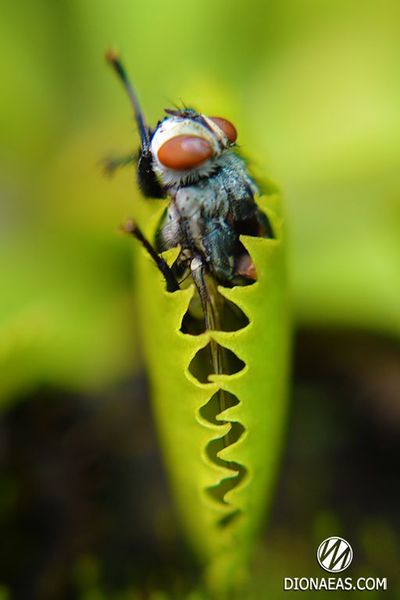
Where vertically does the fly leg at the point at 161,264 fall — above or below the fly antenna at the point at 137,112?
below

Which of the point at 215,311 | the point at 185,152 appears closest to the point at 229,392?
the point at 215,311

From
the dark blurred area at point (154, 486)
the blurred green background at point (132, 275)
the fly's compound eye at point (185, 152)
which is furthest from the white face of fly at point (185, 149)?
the dark blurred area at point (154, 486)

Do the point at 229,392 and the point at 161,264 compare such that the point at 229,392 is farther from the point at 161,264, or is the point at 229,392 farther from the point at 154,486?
the point at 154,486

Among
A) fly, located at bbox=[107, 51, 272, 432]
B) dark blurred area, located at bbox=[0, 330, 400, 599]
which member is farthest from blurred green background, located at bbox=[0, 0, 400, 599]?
fly, located at bbox=[107, 51, 272, 432]

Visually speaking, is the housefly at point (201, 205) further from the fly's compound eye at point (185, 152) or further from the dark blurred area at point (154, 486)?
the dark blurred area at point (154, 486)

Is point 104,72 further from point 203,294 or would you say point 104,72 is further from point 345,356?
point 203,294

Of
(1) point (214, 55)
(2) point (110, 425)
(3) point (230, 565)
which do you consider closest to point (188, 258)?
(3) point (230, 565)

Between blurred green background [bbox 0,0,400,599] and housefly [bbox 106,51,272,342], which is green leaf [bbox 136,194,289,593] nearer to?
housefly [bbox 106,51,272,342]
